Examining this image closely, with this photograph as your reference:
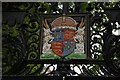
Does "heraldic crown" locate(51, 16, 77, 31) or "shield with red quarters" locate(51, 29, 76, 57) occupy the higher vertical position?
"heraldic crown" locate(51, 16, 77, 31)

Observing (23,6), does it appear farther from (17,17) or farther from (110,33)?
(110,33)

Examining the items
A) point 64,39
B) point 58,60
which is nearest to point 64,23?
point 64,39

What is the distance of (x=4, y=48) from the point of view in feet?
13.4

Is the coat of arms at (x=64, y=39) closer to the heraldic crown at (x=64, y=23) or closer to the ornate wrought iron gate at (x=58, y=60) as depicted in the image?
the heraldic crown at (x=64, y=23)

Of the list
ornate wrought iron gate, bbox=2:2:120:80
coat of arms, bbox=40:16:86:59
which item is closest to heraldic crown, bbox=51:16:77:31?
coat of arms, bbox=40:16:86:59

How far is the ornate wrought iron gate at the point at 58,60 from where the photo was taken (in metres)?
3.88

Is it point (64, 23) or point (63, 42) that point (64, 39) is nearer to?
point (63, 42)

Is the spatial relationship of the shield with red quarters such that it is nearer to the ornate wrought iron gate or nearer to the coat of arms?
the coat of arms

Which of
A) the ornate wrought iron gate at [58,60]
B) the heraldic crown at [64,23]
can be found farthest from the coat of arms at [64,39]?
the ornate wrought iron gate at [58,60]

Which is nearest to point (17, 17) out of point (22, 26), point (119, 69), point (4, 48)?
point (22, 26)

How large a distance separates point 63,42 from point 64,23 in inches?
11.8

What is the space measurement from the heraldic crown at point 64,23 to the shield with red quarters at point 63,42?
0.06 meters

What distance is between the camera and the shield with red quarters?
3854 mm

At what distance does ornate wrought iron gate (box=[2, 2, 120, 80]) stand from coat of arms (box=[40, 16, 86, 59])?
0.10 m
